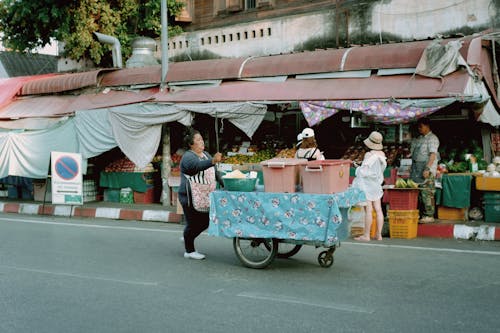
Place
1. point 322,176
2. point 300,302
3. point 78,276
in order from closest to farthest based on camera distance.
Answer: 1. point 300,302
2. point 322,176
3. point 78,276

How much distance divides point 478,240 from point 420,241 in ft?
3.35

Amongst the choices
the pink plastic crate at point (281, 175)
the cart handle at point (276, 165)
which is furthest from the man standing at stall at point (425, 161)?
the cart handle at point (276, 165)

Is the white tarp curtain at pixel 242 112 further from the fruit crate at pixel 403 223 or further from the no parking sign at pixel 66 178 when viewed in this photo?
the fruit crate at pixel 403 223

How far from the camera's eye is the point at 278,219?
7.67 metres

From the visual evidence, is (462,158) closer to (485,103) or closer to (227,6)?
(485,103)

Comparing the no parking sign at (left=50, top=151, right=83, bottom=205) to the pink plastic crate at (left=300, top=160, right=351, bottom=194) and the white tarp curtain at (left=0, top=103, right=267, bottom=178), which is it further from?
the pink plastic crate at (left=300, top=160, right=351, bottom=194)

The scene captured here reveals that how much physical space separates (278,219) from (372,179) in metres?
3.50

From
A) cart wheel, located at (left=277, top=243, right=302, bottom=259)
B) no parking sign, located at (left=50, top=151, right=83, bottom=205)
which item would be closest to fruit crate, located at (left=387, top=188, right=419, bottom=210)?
cart wheel, located at (left=277, top=243, right=302, bottom=259)

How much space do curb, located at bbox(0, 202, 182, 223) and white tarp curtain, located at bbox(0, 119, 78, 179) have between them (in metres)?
0.85

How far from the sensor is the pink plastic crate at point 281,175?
7.70 meters

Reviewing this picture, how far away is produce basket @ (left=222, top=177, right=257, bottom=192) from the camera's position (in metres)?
7.91

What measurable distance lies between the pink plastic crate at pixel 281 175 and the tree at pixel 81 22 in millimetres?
12044

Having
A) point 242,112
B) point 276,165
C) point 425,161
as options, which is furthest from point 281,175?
point 242,112

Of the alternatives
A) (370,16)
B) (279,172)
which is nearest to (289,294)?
(279,172)
